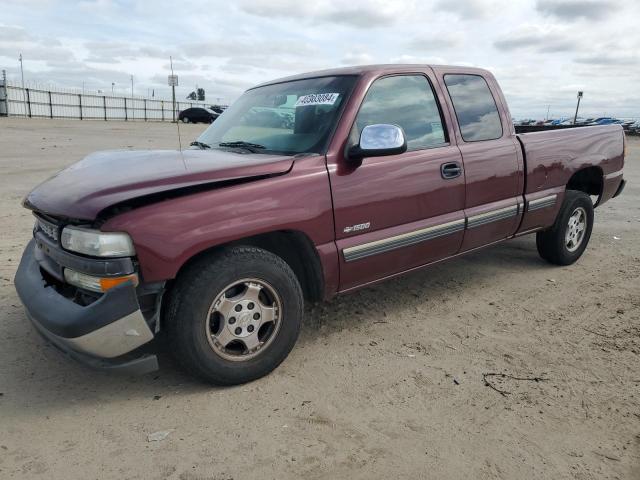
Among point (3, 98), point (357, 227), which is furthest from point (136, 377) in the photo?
point (3, 98)

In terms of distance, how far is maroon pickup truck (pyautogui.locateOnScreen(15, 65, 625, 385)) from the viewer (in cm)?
254

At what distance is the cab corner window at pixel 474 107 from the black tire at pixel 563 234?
3.94ft

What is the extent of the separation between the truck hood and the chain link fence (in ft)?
96.8

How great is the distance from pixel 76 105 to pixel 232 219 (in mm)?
42354

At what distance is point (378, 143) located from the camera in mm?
3094

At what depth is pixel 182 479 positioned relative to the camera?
7.21 ft

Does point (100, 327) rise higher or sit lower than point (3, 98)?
lower

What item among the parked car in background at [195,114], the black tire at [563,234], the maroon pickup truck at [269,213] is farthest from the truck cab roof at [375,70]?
the black tire at [563,234]

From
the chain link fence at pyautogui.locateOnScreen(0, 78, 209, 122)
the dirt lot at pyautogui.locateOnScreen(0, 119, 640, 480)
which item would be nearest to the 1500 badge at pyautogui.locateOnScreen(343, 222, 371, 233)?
the dirt lot at pyautogui.locateOnScreen(0, 119, 640, 480)

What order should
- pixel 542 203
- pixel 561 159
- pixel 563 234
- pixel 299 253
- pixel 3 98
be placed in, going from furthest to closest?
1. pixel 3 98
2. pixel 563 234
3. pixel 561 159
4. pixel 542 203
5. pixel 299 253

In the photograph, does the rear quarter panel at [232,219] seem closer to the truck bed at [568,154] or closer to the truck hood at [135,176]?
the truck hood at [135,176]

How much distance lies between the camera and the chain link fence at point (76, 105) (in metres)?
33.5

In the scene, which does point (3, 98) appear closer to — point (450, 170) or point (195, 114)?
A: point (195, 114)

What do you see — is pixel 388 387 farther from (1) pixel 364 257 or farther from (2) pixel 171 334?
(2) pixel 171 334
